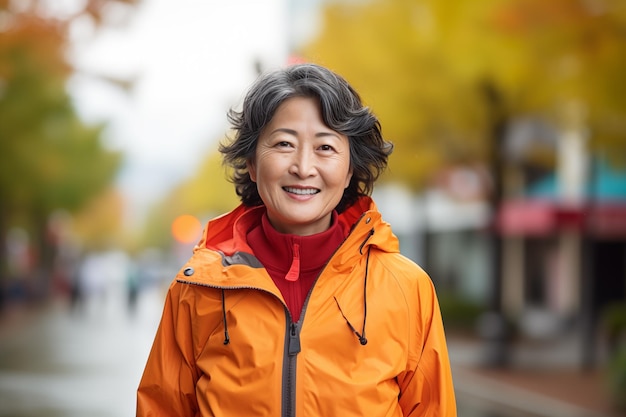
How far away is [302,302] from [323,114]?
0.54 meters

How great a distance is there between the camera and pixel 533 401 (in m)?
12.6

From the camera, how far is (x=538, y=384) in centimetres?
1461

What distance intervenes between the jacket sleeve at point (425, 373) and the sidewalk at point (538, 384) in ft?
29.1

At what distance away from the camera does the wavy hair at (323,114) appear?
9.52 ft

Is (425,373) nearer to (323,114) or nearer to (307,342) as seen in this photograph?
(307,342)

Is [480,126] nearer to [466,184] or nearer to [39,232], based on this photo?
[466,184]

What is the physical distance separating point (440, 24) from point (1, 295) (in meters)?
22.0

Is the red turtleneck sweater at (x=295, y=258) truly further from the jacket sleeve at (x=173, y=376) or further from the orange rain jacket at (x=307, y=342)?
the jacket sleeve at (x=173, y=376)

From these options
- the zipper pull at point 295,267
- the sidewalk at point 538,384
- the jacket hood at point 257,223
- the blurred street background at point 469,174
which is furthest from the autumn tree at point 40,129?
the zipper pull at point 295,267

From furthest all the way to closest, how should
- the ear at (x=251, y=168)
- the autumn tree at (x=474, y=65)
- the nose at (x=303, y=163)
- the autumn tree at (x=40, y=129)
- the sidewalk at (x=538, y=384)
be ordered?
1. the autumn tree at (x=40, y=129)
2. the sidewalk at (x=538, y=384)
3. the autumn tree at (x=474, y=65)
4. the ear at (x=251, y=168)
5. the nose at (x=303, y=163)

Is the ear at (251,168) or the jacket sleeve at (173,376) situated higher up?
the ear at (251,168)

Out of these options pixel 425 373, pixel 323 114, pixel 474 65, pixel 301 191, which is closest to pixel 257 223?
pixel 301 191

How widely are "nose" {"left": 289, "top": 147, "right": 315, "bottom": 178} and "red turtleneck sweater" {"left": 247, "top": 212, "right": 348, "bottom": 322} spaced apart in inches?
7.6

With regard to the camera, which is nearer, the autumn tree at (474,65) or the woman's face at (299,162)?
the woman's face at (299,162)
